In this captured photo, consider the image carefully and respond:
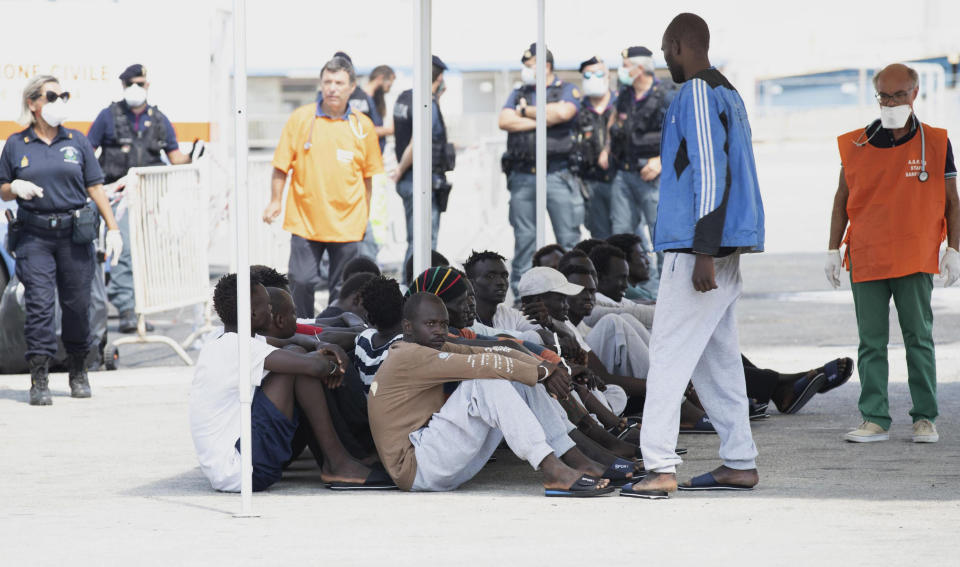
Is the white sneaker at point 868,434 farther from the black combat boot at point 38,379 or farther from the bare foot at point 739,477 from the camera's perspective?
the black combat boot at point 38,379

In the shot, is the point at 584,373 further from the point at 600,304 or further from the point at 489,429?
the point at 600,304

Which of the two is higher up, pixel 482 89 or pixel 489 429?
pixel 482 89

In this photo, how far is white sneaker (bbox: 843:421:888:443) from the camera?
24.1 ft

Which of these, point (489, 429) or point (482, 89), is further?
point (482, 89)

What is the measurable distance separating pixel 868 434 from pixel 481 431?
2368 mm

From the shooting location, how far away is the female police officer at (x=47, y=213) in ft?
29.8

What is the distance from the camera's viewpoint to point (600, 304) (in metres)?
8.28

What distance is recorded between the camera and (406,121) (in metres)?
12.2

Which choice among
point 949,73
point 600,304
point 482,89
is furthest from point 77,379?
point 949,73

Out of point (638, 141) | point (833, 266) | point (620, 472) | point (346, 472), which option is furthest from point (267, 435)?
point (638, 141)

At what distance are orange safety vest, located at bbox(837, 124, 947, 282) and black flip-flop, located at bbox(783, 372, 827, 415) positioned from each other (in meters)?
1.07

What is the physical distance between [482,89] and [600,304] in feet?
73.1

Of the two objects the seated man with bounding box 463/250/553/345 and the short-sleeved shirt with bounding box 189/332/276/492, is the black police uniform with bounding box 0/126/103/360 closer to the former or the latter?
the seated man with bounding box 463/250/553/345

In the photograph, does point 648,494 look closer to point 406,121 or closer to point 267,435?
point 267,435
